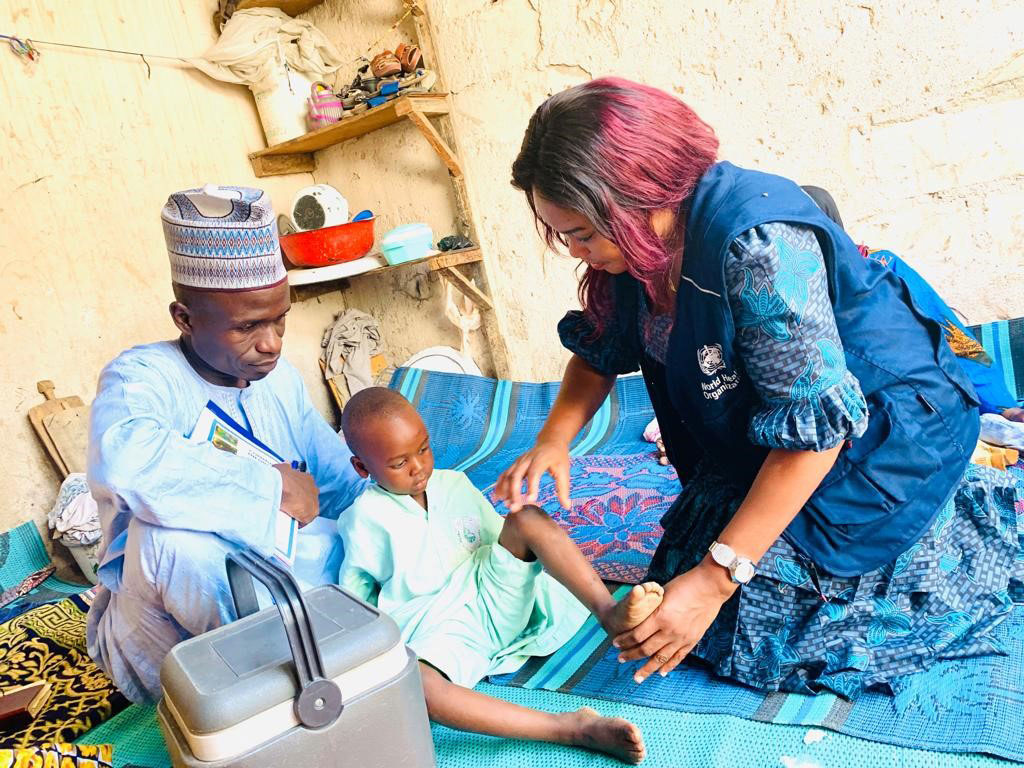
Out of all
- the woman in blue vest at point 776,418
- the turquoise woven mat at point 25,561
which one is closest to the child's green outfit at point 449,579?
the woman in blue vest at point 776,418

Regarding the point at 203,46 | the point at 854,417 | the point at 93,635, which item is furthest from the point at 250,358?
the point at 203,46

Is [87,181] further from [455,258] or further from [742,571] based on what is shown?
[742,571]

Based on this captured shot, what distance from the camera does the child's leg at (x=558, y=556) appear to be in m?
1.47

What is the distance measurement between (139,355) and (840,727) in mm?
1664

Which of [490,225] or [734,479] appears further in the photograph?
[490,225]

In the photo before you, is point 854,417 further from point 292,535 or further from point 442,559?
point 292,535

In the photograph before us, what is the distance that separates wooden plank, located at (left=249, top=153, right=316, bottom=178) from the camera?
4.43m

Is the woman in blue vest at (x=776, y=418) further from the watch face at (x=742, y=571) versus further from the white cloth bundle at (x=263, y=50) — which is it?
the white cloth bundle at (x=263, y=50)

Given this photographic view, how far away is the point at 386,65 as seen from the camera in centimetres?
374

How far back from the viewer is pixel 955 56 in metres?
2.61

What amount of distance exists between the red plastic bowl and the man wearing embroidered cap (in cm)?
213

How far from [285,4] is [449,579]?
3.66 meters

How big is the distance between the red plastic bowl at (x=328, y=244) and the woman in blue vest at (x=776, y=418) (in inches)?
99.0

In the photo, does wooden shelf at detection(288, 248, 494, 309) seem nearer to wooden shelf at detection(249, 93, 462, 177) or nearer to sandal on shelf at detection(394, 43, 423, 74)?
wooden shelf at detection(249, 93, 462, 177)
